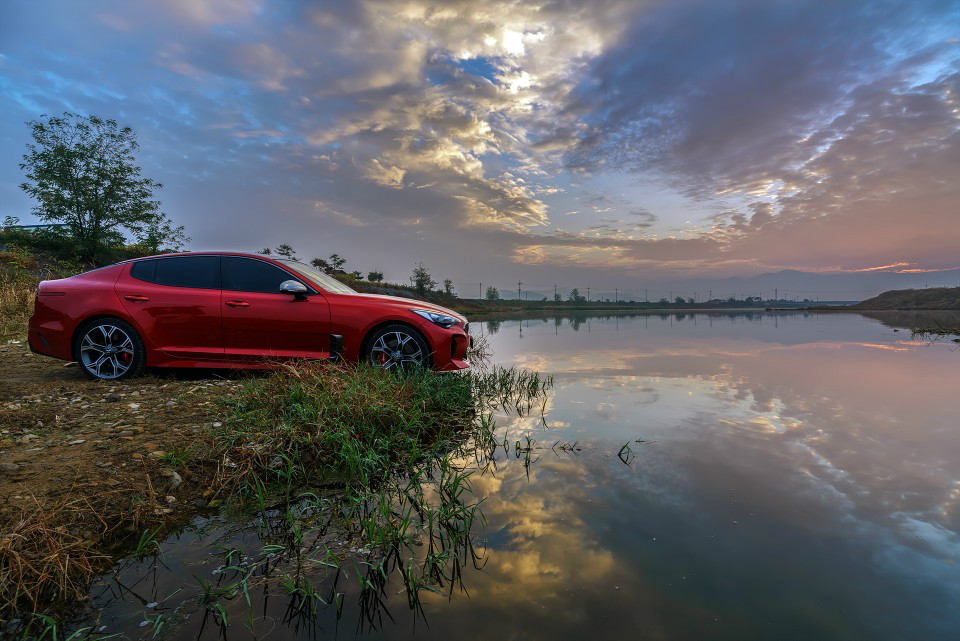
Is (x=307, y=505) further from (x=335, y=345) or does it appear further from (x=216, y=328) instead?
(x=216, y=328)

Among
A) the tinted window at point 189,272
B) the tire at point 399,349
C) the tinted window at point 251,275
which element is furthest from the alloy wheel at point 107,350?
the tire at point 399,349

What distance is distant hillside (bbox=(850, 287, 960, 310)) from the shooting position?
1865 inches

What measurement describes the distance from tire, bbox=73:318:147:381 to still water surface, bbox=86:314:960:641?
3.95m

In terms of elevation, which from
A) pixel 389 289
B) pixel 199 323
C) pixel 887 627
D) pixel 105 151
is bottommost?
pixel 887 627

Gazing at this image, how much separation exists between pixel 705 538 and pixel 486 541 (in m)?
1.07

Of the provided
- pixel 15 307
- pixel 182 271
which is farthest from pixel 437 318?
pixel 15 307

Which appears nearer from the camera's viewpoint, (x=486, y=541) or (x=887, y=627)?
(x=887, y=627)

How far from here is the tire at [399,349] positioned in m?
4.89

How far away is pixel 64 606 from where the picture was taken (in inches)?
60.1

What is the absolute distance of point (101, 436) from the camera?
3059 mm

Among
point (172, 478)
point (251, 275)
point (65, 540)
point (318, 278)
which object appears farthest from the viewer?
point (318, 278)

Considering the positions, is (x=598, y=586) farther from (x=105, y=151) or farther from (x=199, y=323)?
(x=105, y=151)

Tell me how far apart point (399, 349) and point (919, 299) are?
78525mm

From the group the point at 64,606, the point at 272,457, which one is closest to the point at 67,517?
the point at 64,606
